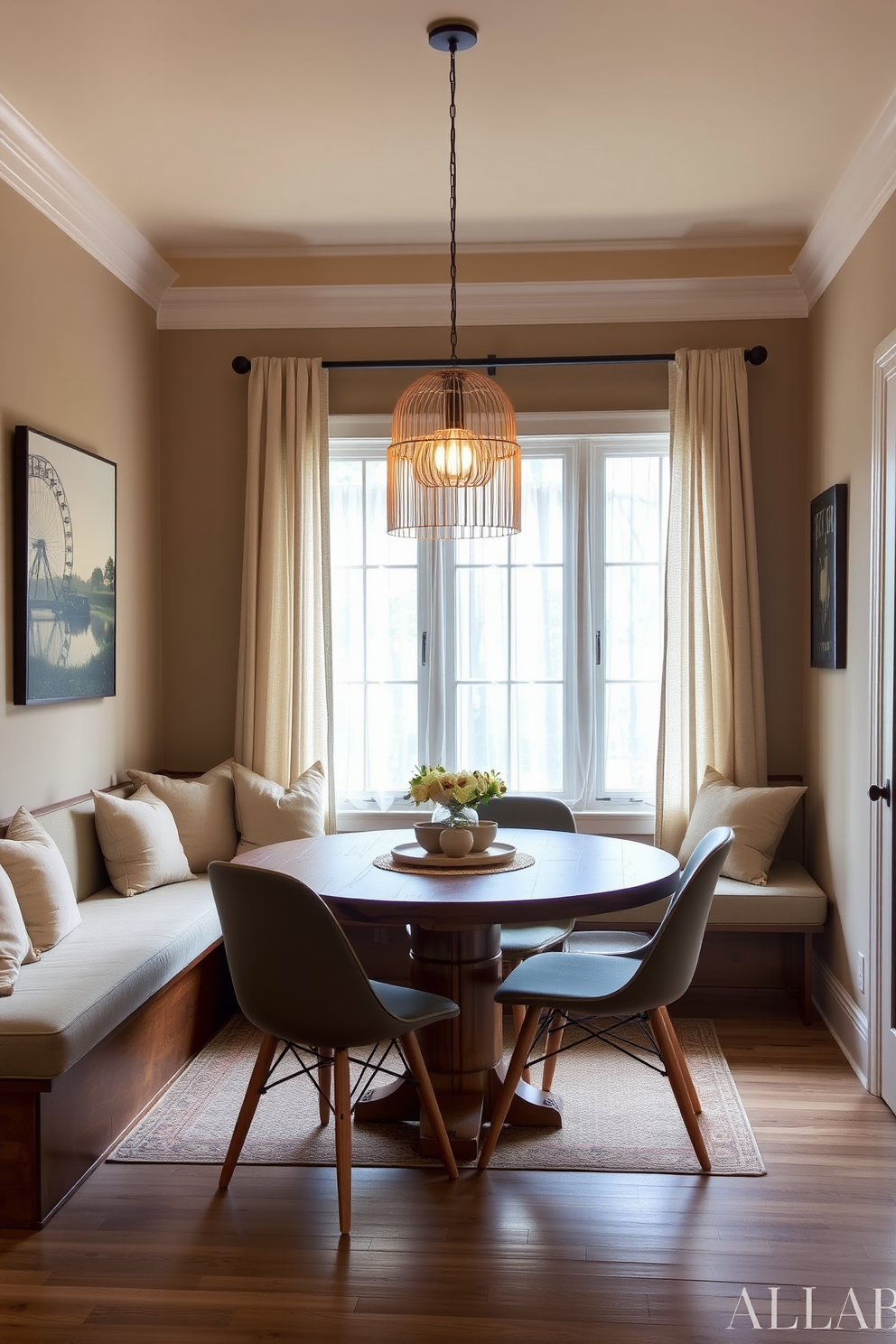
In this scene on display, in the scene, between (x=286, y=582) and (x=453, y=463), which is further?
(x=286, y=582)

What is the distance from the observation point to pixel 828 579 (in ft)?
13.8

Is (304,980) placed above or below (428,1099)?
above

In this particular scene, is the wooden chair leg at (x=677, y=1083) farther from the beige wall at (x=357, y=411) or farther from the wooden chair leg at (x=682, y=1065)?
the beige wall at (x=357, y=411)

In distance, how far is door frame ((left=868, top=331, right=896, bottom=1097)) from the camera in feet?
11.2

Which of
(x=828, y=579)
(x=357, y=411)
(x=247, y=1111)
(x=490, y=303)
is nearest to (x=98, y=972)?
(x=247, y=1111)

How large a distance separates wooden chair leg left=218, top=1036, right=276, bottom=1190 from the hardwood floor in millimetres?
60

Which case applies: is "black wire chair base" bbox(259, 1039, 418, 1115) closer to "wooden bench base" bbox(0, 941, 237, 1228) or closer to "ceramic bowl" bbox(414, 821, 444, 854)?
"wooden bench base" bbox(0, 941, 237, 1228)

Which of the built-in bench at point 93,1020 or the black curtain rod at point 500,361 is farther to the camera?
the black curtain rod at point 500,361

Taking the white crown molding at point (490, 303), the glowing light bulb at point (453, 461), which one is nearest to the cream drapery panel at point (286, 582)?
the white crown molding at point (490, 303)

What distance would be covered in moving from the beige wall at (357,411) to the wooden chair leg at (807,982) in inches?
34.0

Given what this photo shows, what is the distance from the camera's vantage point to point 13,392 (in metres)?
3.57

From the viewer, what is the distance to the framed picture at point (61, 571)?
3.58 meters

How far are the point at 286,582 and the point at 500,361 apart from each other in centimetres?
130

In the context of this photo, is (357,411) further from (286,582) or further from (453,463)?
(453,463)
